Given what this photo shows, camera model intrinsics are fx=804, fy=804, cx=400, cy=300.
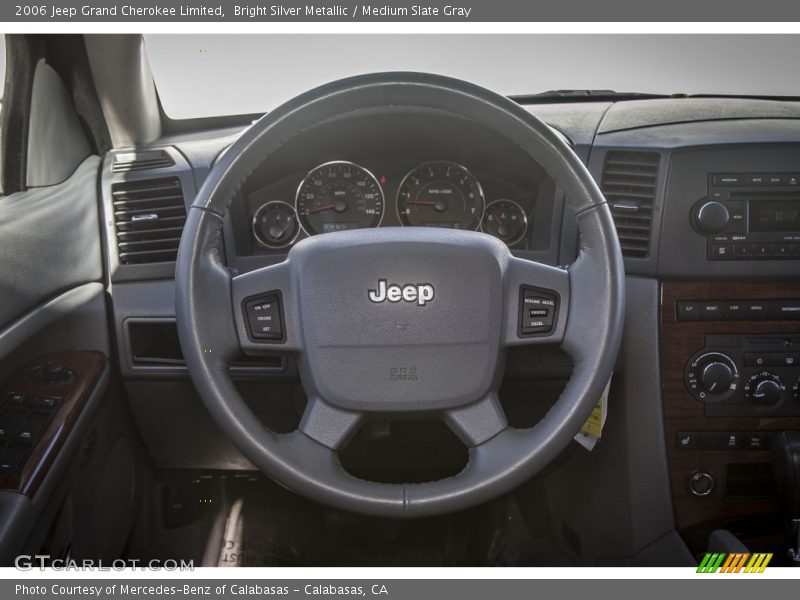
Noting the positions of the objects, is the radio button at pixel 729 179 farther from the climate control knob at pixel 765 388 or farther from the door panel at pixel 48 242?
the door panel at pixel 48 242

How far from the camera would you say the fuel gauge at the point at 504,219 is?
1985 millimetres

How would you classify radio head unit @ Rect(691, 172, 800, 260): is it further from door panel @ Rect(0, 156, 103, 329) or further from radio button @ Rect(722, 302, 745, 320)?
door panel @ Rect(0, 156, 103, 329)

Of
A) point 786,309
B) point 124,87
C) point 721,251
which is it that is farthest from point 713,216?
point 124,87

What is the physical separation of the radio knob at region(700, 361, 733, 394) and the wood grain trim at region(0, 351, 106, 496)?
4.85 feet

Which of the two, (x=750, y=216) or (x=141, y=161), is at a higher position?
(x=141, y=161)

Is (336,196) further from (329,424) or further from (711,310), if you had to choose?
(711,310)

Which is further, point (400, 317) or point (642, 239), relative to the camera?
point (642, 239)

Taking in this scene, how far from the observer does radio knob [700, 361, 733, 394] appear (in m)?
1.94

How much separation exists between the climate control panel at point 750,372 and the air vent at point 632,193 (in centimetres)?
30

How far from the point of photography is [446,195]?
198cm

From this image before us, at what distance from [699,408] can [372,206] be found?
3.11 ft
